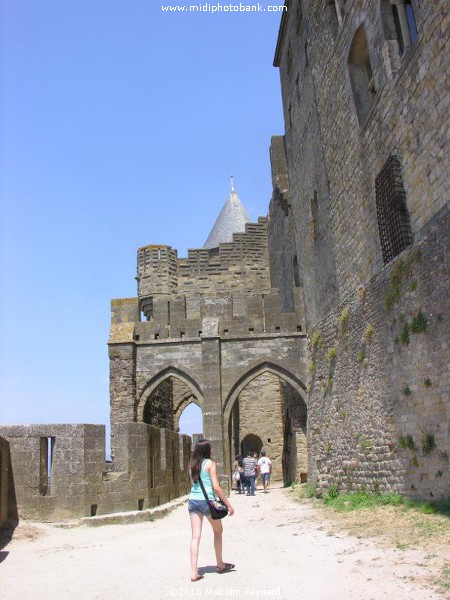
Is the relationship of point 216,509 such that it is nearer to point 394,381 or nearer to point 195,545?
point 195,545

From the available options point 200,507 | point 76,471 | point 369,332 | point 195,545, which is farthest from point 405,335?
point 76,471

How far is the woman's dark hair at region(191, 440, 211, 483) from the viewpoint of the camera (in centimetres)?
481

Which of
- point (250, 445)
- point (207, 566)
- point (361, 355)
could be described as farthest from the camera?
point (250, 445)

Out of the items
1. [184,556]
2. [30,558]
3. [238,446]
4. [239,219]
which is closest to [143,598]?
[184,556]

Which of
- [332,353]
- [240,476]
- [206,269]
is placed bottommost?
[240,476]

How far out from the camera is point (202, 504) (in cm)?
467

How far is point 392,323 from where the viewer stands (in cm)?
855

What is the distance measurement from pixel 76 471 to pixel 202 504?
4175mm

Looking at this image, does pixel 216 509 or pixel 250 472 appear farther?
pixel 250 472

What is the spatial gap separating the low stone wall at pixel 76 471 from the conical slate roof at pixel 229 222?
15.8 metres

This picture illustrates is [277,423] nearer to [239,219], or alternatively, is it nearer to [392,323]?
[239,219]

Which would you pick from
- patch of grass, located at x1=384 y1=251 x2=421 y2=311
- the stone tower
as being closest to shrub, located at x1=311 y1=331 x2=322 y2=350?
the stone tower

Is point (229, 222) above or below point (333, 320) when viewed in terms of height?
above

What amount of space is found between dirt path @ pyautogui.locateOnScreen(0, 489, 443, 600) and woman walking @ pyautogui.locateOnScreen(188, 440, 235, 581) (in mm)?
139
